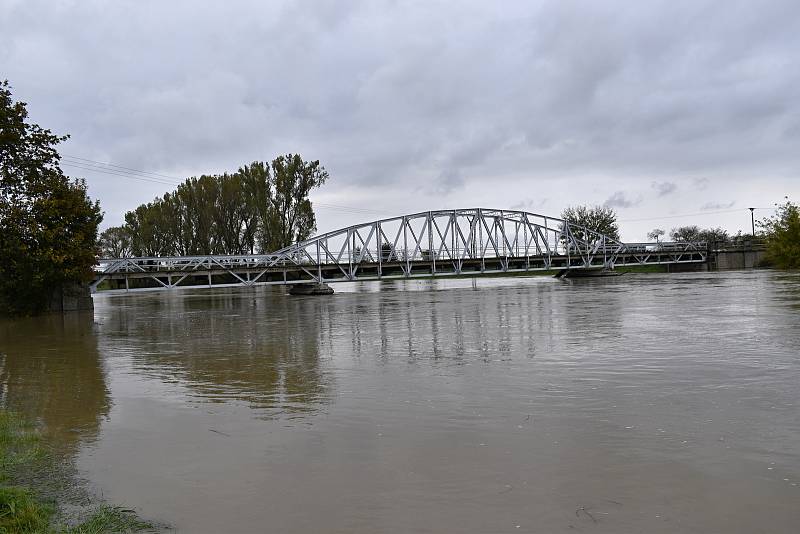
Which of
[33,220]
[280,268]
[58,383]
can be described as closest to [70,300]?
[33,220]

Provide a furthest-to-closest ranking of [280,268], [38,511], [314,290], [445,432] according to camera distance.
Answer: [314,290] < [280,268] < [445,432] < [38,511]

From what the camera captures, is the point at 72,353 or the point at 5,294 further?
A: the point at 5,294

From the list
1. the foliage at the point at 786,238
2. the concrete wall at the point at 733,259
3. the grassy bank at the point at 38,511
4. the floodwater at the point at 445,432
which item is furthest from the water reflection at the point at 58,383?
the concrete wall at the point at 733,259

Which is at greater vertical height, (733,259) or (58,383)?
(733,259)

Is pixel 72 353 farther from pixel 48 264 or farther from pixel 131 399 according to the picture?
pixel 48 264

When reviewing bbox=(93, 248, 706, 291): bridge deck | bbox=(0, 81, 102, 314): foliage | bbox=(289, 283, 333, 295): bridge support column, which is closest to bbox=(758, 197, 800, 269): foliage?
bbox=(93, 248, 706, 291): bridge deck

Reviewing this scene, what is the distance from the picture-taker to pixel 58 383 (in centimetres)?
1286

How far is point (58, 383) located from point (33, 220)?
25.6m

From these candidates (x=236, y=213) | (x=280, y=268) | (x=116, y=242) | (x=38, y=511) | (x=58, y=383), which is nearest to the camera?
(x=38, y=511)

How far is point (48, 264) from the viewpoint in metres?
35.0

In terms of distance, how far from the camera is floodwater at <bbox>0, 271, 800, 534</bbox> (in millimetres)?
Result: 5469

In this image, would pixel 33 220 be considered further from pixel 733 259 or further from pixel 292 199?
pixel 733 259

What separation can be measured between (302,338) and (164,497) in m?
14.7

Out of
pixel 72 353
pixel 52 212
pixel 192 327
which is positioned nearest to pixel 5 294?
pixel 52 212
